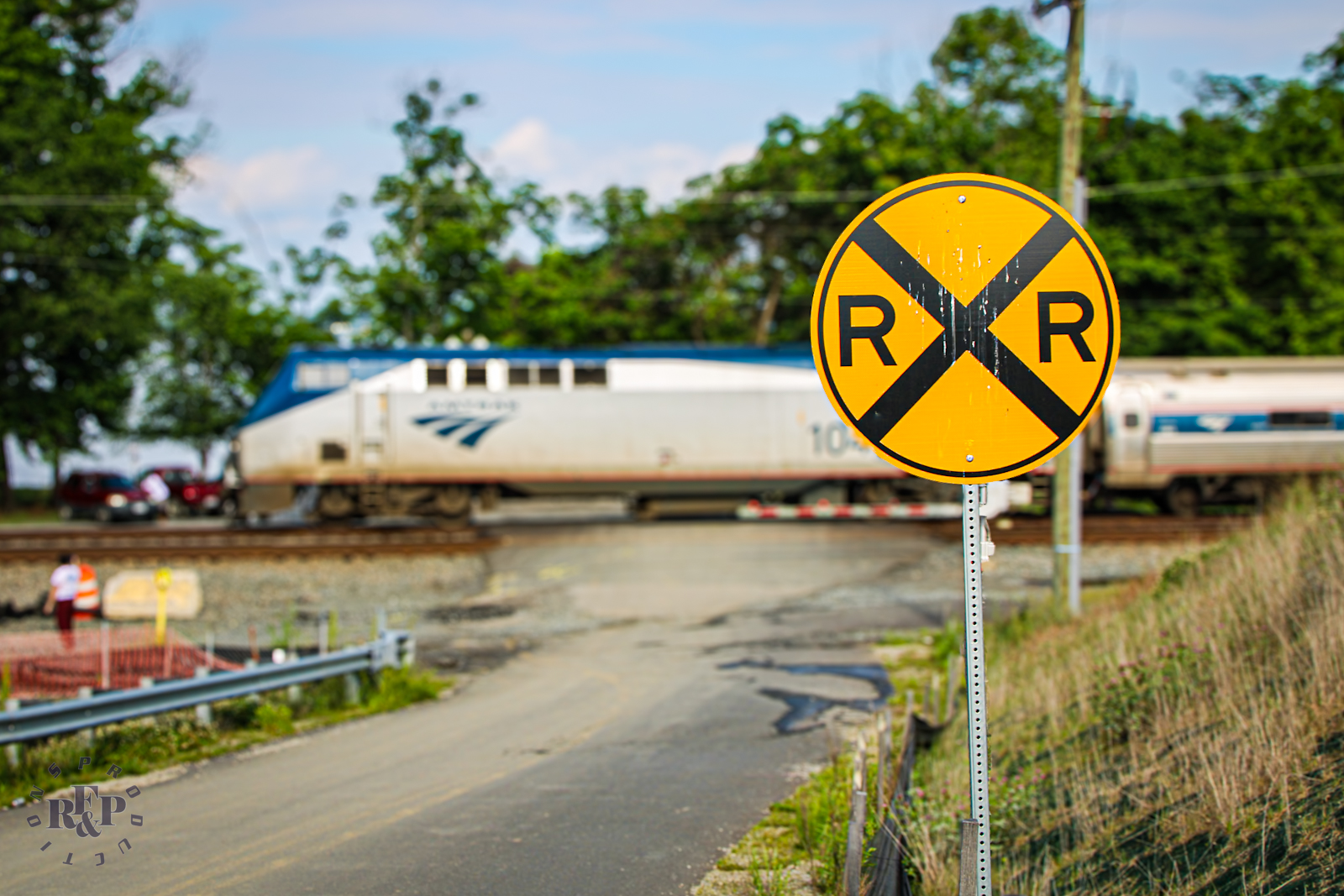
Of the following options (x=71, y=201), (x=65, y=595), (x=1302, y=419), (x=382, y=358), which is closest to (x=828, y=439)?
(x=1302, y=419)

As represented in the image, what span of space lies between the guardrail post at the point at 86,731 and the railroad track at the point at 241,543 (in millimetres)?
13145

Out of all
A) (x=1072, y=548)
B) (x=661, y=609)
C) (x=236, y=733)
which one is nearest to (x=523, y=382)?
(x=661, y=609)

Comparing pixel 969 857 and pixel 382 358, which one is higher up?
pixel 382 358

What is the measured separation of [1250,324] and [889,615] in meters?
26.2

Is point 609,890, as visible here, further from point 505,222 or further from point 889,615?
point 505,222

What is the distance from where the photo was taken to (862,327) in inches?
153

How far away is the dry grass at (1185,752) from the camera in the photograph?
5012mm

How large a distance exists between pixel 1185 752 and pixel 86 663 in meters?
8.60

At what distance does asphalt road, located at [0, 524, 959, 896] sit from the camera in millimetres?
5609

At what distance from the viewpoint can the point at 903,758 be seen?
6.80 metres

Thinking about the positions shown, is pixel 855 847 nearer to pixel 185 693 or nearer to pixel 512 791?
pixel 512 791

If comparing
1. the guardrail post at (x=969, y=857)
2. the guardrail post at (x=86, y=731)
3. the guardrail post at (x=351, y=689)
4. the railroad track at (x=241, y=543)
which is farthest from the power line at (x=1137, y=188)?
the guardrail post at (x=969, y=857)

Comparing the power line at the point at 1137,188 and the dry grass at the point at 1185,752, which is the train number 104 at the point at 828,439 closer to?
the power line at the point at 1137,188
